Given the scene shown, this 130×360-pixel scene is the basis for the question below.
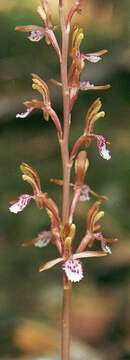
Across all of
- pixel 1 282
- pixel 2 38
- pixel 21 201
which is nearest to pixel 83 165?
pixel 21 201

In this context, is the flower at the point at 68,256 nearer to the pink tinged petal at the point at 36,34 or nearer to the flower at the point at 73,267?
the flower at the point at 73,267

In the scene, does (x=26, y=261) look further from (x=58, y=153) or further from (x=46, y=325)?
(x=58, y=153)

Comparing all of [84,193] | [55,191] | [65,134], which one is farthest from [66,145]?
[55,191]

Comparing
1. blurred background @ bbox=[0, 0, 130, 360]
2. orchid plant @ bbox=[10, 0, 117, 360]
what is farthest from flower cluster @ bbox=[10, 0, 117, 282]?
blurred background @ bbox=[0, 0, 130, 360]

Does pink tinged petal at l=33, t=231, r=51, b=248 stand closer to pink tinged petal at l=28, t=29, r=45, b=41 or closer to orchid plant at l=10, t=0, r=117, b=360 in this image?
orchid plant at l=10, t=0, r=117, b=360

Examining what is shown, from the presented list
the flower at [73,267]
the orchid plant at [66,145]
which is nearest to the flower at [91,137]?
the orchid plant at [66,145]
